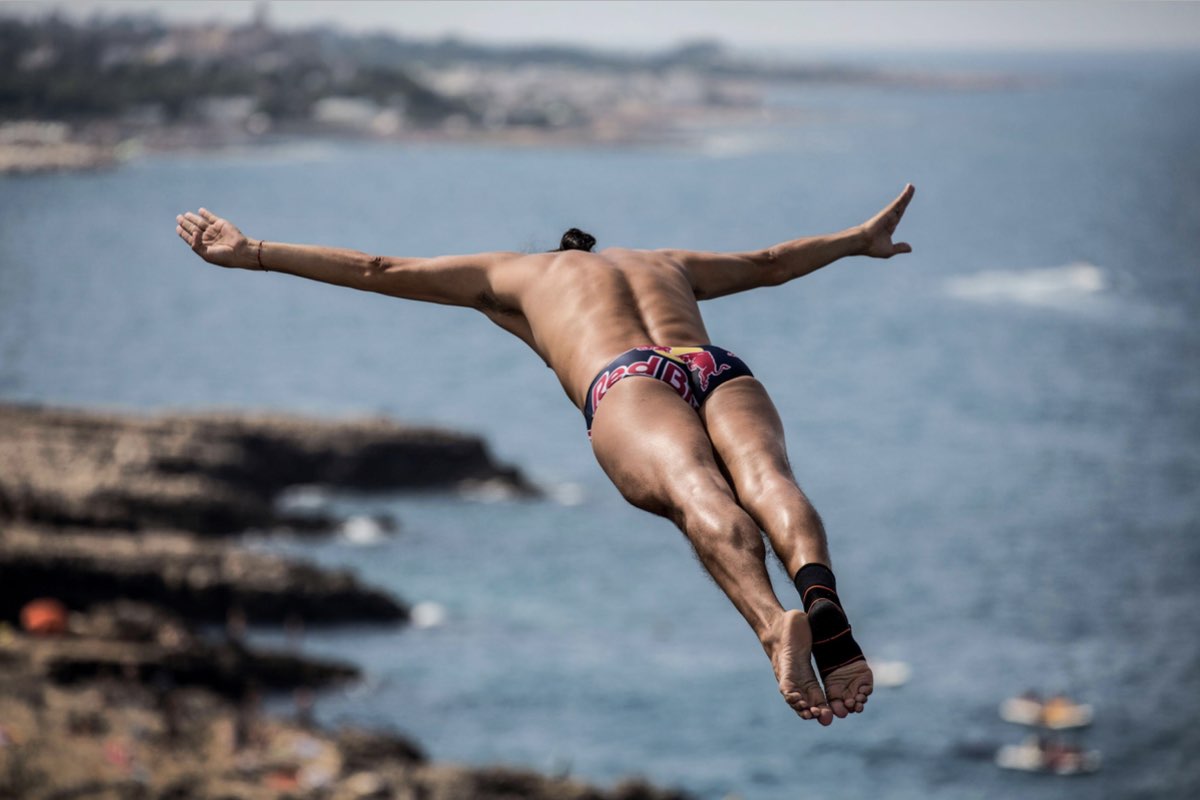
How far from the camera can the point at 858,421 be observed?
352 ft

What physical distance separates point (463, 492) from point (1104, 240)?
340 feet

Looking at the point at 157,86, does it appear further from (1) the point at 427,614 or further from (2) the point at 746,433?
(2) the point at 746,433

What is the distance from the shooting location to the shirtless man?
7395mm

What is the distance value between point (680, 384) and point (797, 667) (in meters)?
1.84

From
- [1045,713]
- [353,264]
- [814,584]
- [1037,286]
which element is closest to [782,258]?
[353,264]

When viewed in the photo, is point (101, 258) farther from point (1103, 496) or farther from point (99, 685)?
point (99, 685)

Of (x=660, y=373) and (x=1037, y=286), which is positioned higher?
(x=1037, y=286)

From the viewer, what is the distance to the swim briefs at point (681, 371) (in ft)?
27.7

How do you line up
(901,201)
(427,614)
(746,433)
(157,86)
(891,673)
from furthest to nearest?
(157,86) → (427,614) → (891,673) → (901,201) → (746,433)

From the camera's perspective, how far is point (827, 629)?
24.2 ft

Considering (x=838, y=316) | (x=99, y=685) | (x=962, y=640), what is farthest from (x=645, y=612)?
(x=838, y=316)

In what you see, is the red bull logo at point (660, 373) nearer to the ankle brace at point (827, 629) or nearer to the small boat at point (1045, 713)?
the ankle brace at point (827, 629)

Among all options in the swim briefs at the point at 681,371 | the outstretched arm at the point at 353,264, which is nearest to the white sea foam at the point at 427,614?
the outstretched arm at the point at 353,264

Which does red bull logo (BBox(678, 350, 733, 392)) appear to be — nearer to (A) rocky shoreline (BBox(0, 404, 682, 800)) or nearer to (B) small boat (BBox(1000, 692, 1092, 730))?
(A) rocky shoreline (BBox(0, 404, 682, 800))
